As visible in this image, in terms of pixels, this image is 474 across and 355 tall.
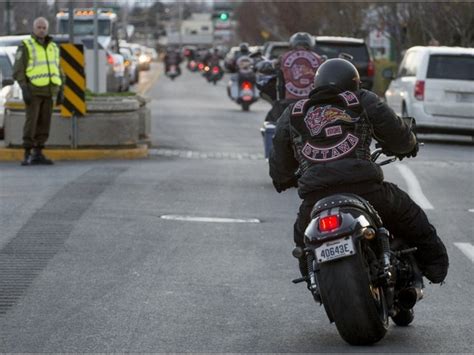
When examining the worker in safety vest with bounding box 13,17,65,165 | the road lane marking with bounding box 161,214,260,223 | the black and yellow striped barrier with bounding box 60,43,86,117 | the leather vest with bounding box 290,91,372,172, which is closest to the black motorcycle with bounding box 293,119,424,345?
the leather vest with bounding box 290,91,372,172

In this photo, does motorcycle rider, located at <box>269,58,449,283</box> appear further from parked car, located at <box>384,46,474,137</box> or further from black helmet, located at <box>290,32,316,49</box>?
parked car, located at <box>384,46,474,137</box>

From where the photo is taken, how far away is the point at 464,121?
25.6m

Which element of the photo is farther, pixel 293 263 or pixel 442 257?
pixel 293 263

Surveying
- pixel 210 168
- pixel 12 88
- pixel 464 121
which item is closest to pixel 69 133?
pixel 210 168

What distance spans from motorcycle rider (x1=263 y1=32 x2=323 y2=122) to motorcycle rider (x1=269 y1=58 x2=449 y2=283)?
26.3ft

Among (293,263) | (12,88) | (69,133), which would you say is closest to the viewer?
(293,263)

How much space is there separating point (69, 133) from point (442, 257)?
13.0 metres

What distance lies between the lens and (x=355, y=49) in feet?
112

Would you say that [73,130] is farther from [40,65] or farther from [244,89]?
[244,89]

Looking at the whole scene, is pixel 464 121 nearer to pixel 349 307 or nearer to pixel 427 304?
pixel 427 304

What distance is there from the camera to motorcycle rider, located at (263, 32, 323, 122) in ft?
52.1

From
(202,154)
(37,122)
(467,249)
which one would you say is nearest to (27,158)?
(37,122)

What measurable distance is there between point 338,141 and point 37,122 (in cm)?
1182

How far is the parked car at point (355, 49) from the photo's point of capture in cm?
3228
